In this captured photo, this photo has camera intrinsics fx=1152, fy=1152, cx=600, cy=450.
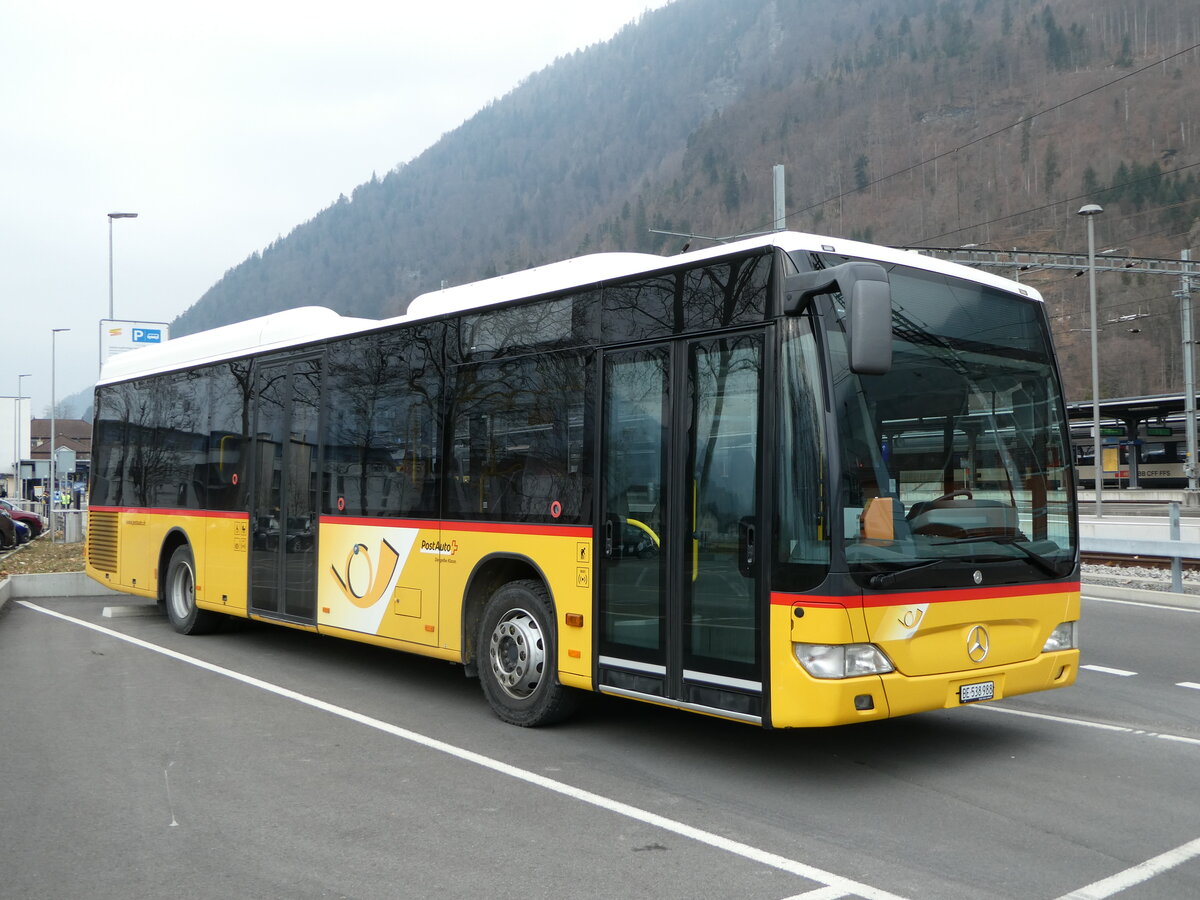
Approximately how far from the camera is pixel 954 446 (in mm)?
6441

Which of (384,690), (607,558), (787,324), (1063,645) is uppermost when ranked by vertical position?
(787,324)

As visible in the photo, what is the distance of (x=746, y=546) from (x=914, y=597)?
915 millimetres

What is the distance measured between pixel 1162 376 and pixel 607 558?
77.7 m

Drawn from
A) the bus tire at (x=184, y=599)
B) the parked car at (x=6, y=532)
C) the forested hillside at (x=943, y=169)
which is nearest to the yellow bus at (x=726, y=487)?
the bus tire at (x=184, y=599)

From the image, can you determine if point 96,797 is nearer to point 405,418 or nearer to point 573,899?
point 573,899

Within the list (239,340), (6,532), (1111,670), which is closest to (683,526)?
(1111,670)

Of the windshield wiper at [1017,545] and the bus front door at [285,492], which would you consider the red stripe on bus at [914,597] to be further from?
the bus front door at [285,492]

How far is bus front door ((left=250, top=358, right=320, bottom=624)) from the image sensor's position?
10180 millimetres

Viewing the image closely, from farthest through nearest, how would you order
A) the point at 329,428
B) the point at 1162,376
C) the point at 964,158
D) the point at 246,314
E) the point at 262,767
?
the point at 246,314, the point at 964,158, the point at 1162,376, the point at 329,428, the point at 262,767

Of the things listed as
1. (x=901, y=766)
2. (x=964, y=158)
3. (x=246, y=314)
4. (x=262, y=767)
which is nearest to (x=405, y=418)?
(x=262, y=767)

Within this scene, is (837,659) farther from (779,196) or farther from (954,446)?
(779,196)

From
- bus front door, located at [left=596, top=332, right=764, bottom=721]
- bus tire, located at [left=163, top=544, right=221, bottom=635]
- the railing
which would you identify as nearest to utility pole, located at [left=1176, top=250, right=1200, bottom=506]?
the railing

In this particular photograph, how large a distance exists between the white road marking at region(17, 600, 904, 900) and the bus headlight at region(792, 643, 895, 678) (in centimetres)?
100

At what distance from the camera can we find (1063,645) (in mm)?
6992
